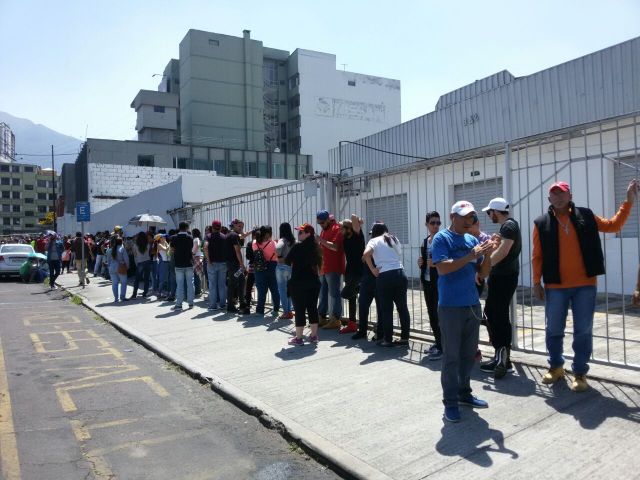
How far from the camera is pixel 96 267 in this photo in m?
21.3

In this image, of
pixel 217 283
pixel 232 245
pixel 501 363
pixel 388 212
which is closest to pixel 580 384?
pixel 501 363

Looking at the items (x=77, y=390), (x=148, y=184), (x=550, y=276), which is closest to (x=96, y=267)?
(x=148, y=184)

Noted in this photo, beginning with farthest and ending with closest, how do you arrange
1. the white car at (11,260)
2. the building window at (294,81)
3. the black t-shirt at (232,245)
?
1. the building window at (294,81)
2. the white car at (11,260)
3. the black t-shirt at (232,245)

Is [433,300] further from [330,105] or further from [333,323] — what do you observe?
[330,105]

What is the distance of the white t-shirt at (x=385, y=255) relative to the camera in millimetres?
6578

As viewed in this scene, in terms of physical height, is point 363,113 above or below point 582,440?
above

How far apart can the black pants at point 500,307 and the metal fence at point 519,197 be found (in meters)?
0.52

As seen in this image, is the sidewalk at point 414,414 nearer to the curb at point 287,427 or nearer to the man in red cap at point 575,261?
the curb at point 287,427

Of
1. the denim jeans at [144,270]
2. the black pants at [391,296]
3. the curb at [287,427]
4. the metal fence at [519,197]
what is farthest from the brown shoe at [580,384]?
the denim jeans at [144,270]

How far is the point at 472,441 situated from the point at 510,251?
6.55ft

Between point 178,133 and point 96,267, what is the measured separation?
162 ft

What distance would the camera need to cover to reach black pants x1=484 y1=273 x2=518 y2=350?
17.2ft

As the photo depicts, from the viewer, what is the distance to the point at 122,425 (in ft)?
15.4

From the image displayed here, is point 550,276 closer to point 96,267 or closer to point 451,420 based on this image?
point 451,420
